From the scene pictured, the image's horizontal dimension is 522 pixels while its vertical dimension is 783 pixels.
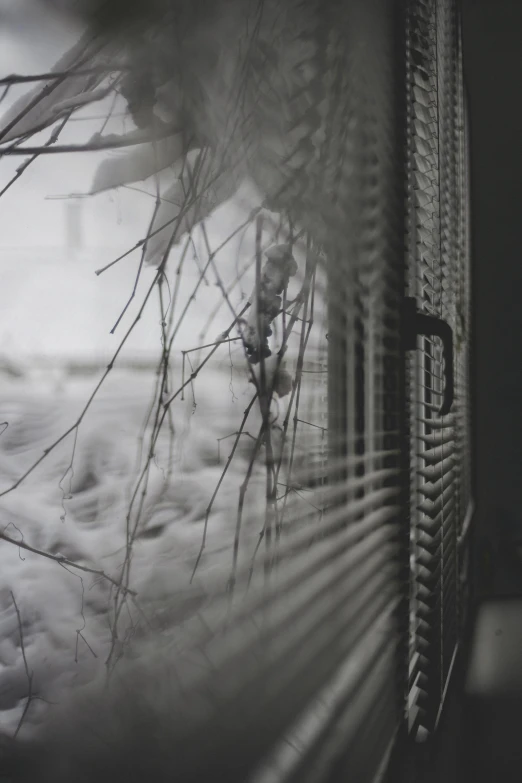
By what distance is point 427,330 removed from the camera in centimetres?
107

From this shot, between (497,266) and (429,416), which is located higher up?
(497,266)

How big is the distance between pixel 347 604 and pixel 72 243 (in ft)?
2.07

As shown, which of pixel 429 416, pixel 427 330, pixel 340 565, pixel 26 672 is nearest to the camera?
pixel 26 672

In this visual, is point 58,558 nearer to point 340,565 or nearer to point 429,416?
point 340,565

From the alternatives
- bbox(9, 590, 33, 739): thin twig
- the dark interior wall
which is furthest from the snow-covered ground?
the dark interior wall

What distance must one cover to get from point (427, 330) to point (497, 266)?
5.88 ft

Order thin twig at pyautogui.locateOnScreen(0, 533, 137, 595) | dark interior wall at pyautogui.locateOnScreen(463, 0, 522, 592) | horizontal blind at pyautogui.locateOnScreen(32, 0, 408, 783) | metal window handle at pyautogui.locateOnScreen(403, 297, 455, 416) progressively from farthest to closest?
dark interior wall at pyautogui.locateOnScreen(463, 0, 522, 592)
metal window handle at pyautogui.locateOnScreen(403, 297, 455, 416)
horizontal blind at pyautogui.locateOnScreen(32, 0, 408, 783)
thin twig at pyautogui.locateOnScreen(0, 533, 137, 595)

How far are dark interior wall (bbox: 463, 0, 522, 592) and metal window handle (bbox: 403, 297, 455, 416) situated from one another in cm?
160

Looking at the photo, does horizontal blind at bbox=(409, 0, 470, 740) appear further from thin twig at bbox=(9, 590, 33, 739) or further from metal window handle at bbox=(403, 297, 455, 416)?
thin twig at bbox=(9, 590, 33, 739)

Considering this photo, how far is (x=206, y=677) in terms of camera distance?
1.52ft

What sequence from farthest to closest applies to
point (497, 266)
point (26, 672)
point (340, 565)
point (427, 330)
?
point (497, 266) → point (427, 330) → point (340, 565) → point (26, 672)

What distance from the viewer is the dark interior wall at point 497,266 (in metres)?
2.61

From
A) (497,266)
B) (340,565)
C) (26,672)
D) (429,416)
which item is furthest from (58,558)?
(497,266)

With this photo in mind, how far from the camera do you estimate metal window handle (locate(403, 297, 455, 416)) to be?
3.52ft
